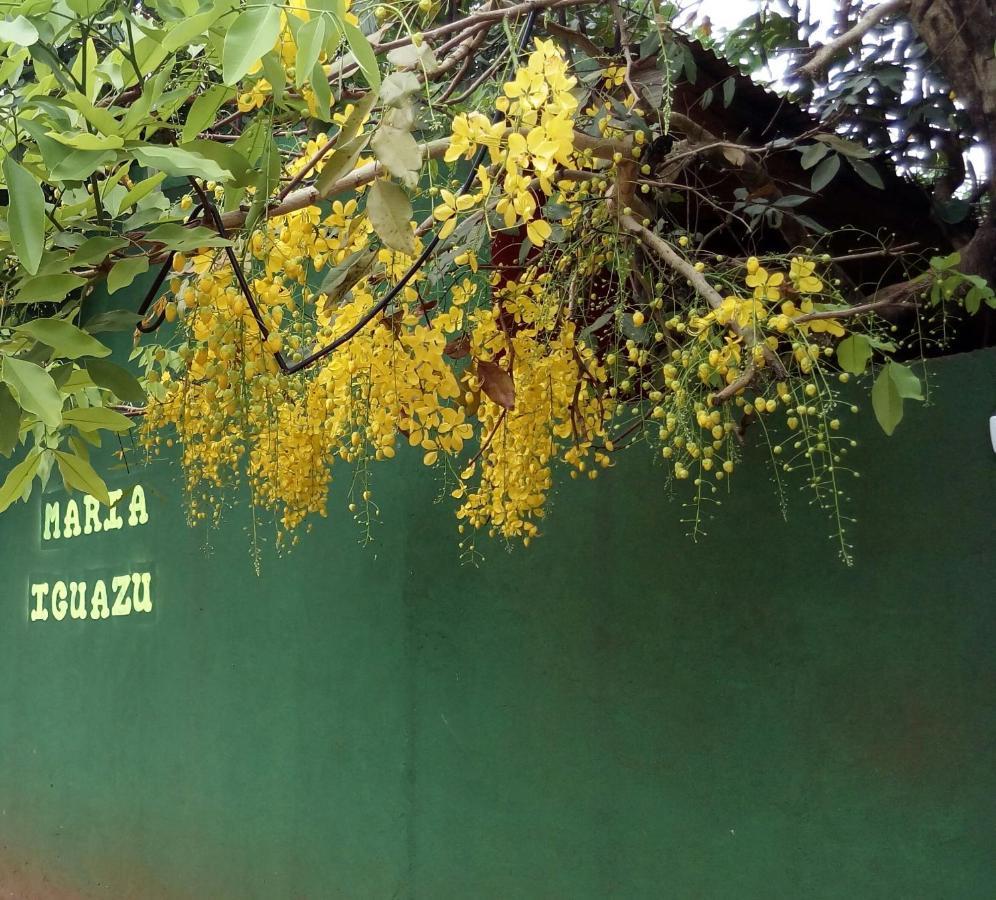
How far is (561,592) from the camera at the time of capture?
8.84ft

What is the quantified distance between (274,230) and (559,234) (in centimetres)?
56

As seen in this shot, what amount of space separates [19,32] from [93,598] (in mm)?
3481

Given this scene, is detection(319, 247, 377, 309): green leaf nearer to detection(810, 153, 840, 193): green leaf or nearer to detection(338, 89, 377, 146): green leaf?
detection(338, 89, 377, 146): green leaf

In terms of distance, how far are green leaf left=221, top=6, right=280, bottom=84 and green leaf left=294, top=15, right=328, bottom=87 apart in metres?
0.03

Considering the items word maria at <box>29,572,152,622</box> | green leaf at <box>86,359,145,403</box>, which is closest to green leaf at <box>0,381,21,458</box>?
green leaf at <box>86,359,145,403</box>

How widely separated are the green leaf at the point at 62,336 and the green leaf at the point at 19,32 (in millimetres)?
340

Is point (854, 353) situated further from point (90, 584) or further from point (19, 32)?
point (90, 584)

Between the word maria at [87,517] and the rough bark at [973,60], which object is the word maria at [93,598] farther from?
the rough bark at [973,60]

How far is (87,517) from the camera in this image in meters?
4.37

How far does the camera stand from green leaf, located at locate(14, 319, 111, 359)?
1328mm

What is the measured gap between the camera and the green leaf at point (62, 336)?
52.3 inches

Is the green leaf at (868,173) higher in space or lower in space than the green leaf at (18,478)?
higher

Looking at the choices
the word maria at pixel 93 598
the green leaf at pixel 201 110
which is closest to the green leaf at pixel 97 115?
the green leaf at pixel 201 110

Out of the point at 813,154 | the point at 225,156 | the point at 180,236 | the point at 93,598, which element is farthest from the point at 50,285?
the point at 93,598
